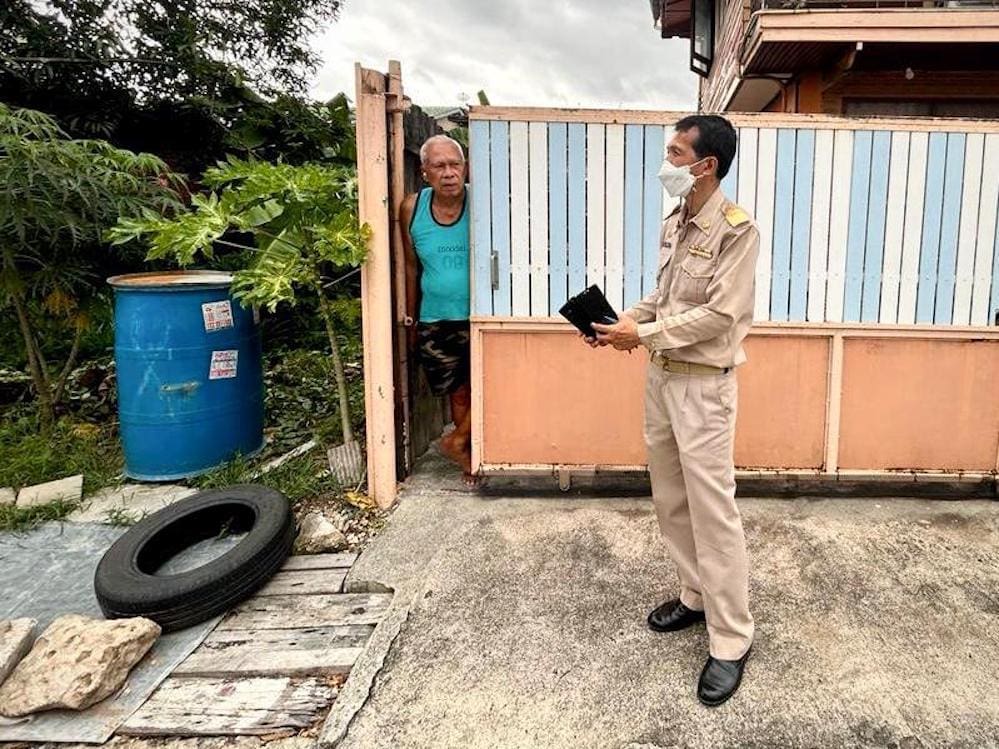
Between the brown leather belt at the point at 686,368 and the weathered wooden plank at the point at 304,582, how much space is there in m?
1.65

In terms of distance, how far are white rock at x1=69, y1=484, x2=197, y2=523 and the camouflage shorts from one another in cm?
158

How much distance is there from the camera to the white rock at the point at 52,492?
3650mm

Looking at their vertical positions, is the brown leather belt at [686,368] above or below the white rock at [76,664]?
above

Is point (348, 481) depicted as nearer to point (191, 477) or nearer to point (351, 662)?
point (191, 477)

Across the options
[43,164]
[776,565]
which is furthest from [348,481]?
[43,164]

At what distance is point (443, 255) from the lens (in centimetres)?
339

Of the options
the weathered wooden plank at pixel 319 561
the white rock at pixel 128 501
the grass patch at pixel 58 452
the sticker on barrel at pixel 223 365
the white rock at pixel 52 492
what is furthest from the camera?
the grass patch at pixel 58 452

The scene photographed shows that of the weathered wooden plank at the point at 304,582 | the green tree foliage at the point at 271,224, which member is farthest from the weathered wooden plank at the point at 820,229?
the weathered wooden plank at the point at 304,582

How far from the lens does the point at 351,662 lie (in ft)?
7.37

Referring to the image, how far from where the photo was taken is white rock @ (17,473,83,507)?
12.0ft

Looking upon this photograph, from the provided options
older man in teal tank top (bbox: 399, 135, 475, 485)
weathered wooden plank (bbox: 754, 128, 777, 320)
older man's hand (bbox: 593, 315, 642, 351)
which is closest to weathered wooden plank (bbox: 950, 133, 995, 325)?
weathered wooden plank (bbox: 754, 128, 777, 320)

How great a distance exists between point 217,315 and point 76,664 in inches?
86.5

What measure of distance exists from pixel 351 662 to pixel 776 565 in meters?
1.77

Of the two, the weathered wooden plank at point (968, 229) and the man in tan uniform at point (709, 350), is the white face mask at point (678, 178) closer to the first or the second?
the man in tan uniform at point (709, 350)
